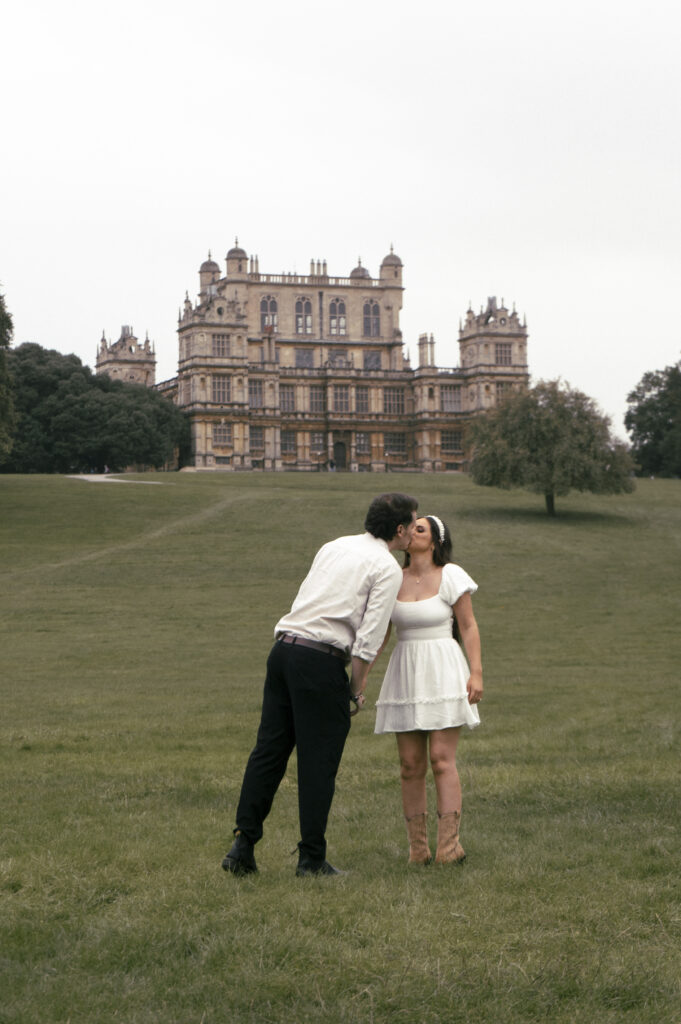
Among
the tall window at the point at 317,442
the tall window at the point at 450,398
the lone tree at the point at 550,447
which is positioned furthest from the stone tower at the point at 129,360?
the lone tree at the point at 550,447

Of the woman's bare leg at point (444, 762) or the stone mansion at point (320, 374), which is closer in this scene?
the woman's bare leg at point (444, 762)

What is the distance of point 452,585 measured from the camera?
767 cm

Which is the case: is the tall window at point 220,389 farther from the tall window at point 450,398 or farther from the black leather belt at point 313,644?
the black leather belt at point 313,644

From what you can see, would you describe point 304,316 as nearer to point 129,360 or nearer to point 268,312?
point 268,312

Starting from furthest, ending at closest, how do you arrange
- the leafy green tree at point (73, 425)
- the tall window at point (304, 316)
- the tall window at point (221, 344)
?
the tall window at point (304, 316)
the tall window at point (221, 344)
the leafy green tree at point (73, 425)

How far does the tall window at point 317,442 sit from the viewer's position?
104 m

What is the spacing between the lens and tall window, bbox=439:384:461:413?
105 metres

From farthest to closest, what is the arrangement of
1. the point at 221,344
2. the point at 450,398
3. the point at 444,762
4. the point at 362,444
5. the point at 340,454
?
the point at 362,444
the point at 450,398
the point at 340,454
the point at 221,344
the point at 444,762

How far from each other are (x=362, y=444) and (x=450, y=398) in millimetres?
8431

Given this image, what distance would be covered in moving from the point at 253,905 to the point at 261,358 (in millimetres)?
99710

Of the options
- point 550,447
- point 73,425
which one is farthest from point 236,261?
point 550,447

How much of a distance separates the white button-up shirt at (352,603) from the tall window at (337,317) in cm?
10365

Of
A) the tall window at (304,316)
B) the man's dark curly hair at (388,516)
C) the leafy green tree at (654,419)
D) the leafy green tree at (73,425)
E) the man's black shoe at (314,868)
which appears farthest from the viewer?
the tall window at (304,316)

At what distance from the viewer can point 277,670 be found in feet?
23.8
